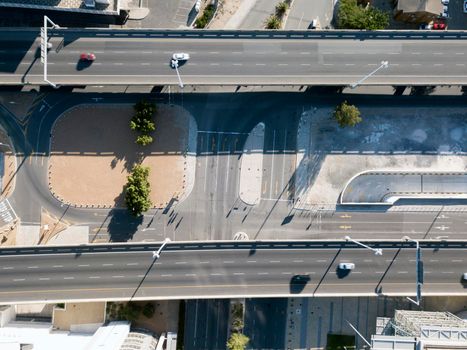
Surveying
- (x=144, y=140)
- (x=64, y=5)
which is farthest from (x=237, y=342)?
(x=64, y=5)

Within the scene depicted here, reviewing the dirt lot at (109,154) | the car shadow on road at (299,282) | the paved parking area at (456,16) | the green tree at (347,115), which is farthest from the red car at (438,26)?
the car shadow on road at (299,282)

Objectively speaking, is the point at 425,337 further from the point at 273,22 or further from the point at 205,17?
the point at 205,17

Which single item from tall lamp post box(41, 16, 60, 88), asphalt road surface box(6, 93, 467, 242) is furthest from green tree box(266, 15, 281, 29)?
tall lamp post box(41, 16, 60, 88)

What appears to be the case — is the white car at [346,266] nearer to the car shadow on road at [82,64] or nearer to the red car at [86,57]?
the car shadow on road at [82,64]

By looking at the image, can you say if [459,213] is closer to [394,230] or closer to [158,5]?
[394,230]

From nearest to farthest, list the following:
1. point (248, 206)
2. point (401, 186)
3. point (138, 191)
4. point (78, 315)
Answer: point (78, 315), point (138, 191), point (401, 186), point (248, 206)
